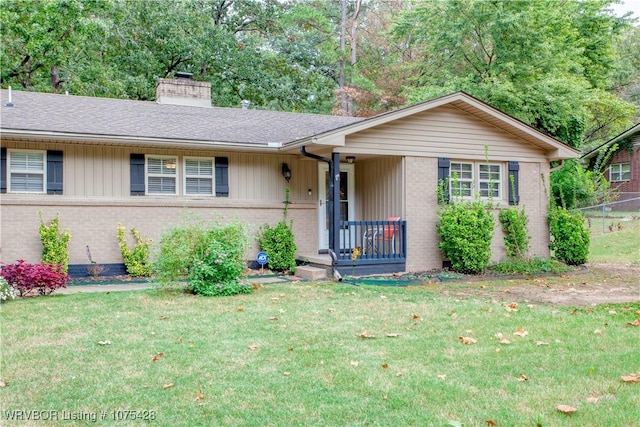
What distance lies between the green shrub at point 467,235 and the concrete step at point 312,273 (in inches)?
108

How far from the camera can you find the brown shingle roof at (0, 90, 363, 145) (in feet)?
34.6

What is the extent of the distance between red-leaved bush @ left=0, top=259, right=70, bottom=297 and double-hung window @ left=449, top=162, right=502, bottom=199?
825cm

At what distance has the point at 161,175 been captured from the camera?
449 inches

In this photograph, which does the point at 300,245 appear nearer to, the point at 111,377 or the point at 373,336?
the point at 373,336

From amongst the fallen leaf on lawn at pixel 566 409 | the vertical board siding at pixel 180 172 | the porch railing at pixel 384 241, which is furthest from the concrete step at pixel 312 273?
the fallen leaf on lawn at pixel 566 409

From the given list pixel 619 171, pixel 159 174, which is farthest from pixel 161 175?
pixel 619 171

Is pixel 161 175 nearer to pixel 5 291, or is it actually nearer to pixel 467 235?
pixel 5 291

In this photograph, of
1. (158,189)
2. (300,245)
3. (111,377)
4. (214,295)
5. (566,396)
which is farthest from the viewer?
(300,245)

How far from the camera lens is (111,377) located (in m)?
4.28

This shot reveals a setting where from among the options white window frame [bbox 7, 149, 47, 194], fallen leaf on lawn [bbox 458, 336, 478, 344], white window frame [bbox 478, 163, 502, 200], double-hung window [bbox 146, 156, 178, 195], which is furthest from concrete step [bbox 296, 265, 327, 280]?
fallen leaf on lawn [bbox 458, 336, 478, 344]

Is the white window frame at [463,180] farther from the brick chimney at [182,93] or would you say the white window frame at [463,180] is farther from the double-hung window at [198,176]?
the brick chimney at [182,93]

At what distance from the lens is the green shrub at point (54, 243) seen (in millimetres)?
10094

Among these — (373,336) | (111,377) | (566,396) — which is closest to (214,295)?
(373,336)

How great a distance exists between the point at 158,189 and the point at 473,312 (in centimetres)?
726
